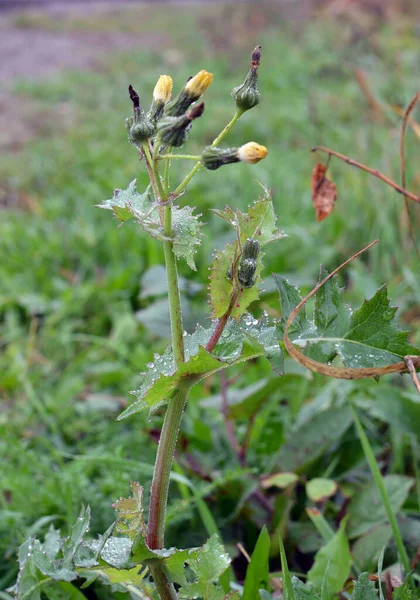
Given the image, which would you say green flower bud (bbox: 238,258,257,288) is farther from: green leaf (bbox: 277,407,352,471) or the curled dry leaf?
green leaf (bbox: 277,407,352,471)

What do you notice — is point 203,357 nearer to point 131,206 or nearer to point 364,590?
point 131,206

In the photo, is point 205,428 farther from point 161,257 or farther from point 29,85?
point 29,85

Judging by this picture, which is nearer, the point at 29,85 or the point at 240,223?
the point at 240,223

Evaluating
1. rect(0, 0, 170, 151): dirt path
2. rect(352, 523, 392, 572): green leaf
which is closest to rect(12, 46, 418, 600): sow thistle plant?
rect(352, 523, 392, 572): green leaf

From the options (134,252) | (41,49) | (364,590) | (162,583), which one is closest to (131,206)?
(162,583)

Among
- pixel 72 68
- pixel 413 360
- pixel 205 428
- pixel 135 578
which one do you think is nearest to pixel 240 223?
pixel 413 360

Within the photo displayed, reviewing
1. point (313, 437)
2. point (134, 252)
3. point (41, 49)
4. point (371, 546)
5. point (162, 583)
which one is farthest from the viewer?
point (41, 49)

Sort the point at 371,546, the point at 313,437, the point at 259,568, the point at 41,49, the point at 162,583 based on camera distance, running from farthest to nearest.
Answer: the point at 41,49, the point at 313,437, the point at 371,546, the point at 259,568, the point at 162,583
